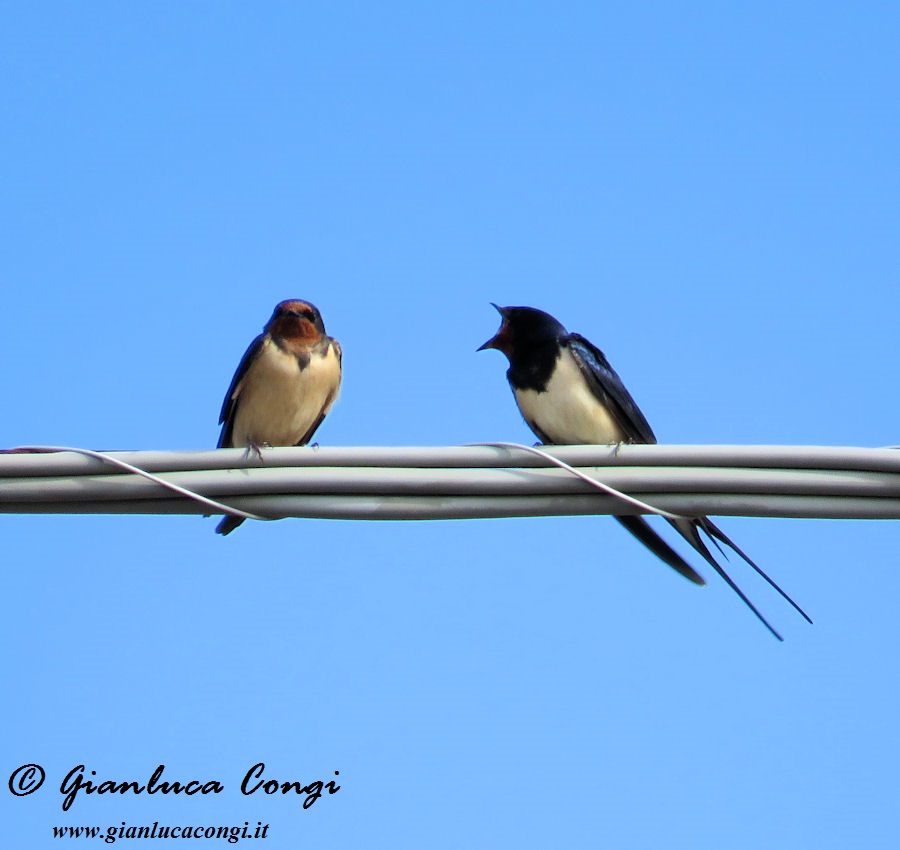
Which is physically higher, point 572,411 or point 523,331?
point 523,331

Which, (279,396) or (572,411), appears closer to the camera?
(572,411)

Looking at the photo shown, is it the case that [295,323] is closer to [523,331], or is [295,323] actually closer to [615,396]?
[523,331]

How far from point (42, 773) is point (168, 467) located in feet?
4.55

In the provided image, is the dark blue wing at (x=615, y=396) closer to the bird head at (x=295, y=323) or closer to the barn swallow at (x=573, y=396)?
the barn swallow at (x=573, y=396)

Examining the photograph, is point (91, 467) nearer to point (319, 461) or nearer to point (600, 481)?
point (319, 461)

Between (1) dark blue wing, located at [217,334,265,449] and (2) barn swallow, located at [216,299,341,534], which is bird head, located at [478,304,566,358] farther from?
(1) dark blue wing, located at [217,334,265,449]

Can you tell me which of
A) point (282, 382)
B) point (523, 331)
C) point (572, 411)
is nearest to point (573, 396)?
point (572, 411)

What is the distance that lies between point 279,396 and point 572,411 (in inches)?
41.8

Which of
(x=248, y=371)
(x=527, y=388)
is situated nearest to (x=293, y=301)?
(x=248, y=371)

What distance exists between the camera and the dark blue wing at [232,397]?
4.57 meters

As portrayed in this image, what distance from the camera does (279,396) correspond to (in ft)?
14.7

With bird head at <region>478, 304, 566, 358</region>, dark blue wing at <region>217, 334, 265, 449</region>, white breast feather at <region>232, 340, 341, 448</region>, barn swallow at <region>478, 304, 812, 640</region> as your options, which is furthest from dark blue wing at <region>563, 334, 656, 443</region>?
dark blue wing at <region>217, 334, 265, 449</region>

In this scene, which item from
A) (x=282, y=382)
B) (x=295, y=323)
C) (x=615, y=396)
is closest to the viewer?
(x=615, y=396)

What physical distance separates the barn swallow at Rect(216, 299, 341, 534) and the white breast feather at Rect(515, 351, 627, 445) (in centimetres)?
84
